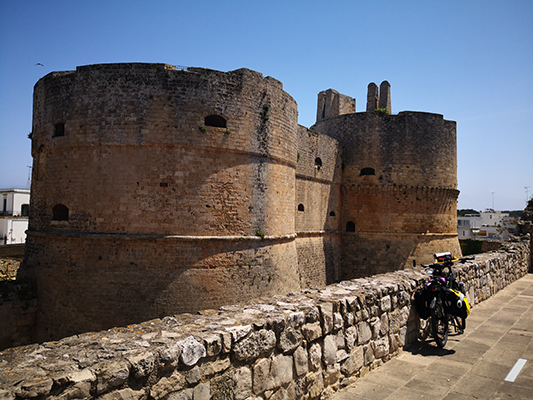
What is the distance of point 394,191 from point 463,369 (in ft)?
44.5

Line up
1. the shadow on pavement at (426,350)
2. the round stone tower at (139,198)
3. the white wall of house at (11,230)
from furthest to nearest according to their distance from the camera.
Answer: the white wall of house at (11,230) < the round stone tower at (139,198) < the shadow on pavement at (426,350)

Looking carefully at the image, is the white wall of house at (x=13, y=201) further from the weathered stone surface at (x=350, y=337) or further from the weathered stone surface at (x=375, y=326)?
the weathered stone surface at (x=350, y=337)

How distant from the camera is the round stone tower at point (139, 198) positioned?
930 centimetres

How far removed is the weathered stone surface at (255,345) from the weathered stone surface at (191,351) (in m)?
0.32

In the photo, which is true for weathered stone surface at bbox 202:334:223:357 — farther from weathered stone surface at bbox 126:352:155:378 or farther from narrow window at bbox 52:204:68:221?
narrow window at bbox 52:204:68:221

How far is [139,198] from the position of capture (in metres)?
9.38

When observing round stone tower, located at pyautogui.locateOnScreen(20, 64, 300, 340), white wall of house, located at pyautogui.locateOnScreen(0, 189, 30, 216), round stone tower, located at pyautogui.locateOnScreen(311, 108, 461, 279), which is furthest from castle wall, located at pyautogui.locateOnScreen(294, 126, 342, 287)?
white wall of house, located at pyautogui.locateOnScreen(0, 189, 30, 216)

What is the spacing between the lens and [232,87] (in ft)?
33.8

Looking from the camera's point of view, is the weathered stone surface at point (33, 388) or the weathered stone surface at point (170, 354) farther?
the weathered stone surface at point (170, 354)

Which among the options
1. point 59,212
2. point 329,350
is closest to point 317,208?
point 59,212

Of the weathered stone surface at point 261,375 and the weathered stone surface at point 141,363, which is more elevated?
the weathered stone surface at point 141,363

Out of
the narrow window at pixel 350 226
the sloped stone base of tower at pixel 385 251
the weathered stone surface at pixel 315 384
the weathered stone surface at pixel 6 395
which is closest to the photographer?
the weathered stone surface at pixel 6 395

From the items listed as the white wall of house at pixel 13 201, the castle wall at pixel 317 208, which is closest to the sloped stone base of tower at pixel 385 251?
the castle wall at pixel 317 208

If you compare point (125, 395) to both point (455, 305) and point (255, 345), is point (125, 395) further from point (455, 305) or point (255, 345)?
point (455, 305)
